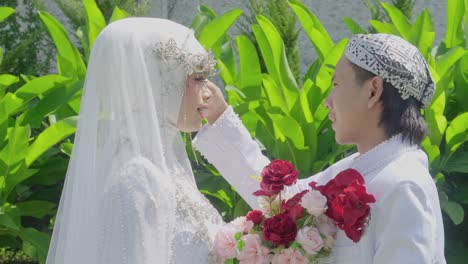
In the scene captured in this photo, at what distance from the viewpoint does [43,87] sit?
4.07 meters

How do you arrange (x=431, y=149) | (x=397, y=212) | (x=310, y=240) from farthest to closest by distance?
(x=431, y=149)
(x=310, y=240)
(x=397, y=212)

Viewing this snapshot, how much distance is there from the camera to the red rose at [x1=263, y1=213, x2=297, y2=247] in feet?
6.88

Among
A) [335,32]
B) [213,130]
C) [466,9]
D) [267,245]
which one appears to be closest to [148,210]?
[267,245]

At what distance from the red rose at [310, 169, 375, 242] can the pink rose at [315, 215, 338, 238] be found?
0.08ft

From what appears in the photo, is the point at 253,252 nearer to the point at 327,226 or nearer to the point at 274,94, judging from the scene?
the point at 327,226

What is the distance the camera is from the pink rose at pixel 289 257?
209 cm

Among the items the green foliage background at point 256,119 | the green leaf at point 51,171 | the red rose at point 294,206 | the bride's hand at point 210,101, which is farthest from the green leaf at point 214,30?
the red rose at point 294,206

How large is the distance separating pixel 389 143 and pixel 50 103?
2363mm

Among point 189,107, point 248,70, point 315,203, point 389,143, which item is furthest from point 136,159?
point 248,70

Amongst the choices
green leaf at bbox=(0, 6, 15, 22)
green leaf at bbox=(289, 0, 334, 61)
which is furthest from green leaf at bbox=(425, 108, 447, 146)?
green leaf at bbox=(0, 6, 15, 22)

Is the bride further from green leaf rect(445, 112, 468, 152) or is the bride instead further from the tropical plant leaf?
the tropical plant leaf

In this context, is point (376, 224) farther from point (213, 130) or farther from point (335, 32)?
point (335, 32)

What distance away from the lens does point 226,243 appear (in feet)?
7.28

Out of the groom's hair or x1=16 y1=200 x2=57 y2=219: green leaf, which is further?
x1=16 y1=200 x2=57 y2=219: green leaf
